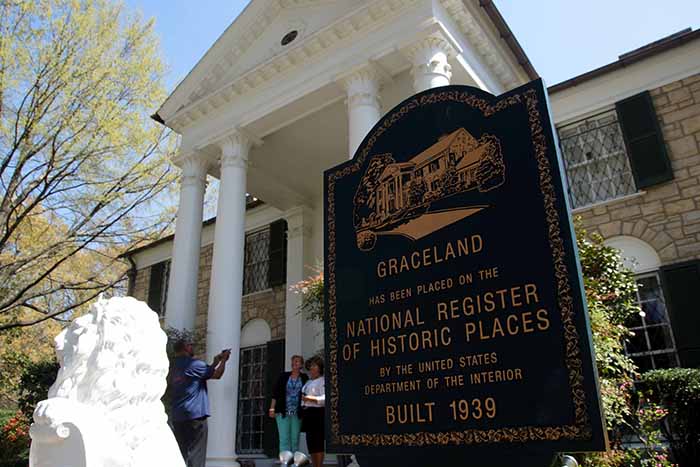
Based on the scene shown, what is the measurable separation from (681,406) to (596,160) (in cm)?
522

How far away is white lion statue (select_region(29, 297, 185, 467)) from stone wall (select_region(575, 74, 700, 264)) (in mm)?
9206

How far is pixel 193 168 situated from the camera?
39.2ft

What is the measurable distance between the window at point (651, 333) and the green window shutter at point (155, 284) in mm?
13866

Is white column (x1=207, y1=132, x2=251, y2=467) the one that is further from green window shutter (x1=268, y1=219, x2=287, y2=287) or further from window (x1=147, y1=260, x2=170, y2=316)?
window (x1=147, y1=260, x2=170, y2=316)

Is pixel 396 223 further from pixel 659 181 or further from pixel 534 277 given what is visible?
pixel 659 181

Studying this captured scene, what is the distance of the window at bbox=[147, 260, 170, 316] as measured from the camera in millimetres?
17500

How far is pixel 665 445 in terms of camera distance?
6961mm

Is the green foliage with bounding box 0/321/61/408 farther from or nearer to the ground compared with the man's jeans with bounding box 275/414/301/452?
farther from the ground

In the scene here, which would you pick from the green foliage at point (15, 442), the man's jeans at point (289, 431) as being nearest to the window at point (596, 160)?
the man's jeans at point (289, 431)

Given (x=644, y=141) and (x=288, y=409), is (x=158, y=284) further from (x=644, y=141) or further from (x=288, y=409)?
(x=644, y=141)

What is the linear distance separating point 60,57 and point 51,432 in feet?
42.5

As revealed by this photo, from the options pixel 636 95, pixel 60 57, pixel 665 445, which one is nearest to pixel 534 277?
pixel 665 445

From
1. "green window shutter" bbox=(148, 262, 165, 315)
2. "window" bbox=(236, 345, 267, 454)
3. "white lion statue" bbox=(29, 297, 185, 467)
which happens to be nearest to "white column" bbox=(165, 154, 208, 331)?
"window" bbox=(236, 345, 267, 454)

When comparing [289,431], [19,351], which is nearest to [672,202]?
[289,431]
